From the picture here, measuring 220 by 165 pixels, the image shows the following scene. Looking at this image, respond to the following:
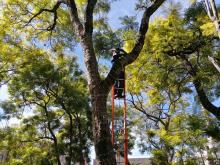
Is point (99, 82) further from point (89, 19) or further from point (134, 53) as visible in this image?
point (89, 19)

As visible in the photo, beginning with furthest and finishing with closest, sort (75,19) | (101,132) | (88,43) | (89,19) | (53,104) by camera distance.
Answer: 1. (53,104)
2. (75,19)
3. (89,19)
4. (88,43)
5. (101,132)

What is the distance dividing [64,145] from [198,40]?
9.73m

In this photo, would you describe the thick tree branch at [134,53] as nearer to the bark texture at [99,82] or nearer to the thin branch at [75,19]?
the bark texture at [99,82]

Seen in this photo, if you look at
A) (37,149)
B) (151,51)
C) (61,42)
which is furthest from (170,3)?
(37,149)

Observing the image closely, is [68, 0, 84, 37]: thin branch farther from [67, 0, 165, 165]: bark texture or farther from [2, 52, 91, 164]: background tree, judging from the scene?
[2, 52, 91, 164]: background tree

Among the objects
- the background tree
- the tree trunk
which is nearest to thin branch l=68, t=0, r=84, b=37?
the tree trunk

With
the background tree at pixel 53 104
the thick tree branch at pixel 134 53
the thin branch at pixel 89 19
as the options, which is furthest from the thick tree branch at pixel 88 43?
the background tree at pixel 53 104

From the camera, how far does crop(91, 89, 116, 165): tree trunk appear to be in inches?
227

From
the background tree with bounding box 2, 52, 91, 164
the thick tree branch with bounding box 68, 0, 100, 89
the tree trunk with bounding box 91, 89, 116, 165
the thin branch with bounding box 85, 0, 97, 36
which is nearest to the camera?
the tree trunk with bounding box 91, 89, 116, 165

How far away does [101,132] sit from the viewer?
5.85 m

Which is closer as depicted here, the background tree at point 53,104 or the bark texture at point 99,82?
the bark texture at point 99,82

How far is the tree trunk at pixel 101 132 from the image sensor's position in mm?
5758

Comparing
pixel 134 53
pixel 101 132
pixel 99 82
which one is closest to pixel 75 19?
pixel 134 53

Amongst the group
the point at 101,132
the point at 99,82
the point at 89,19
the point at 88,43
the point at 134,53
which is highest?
the point at 89,19
